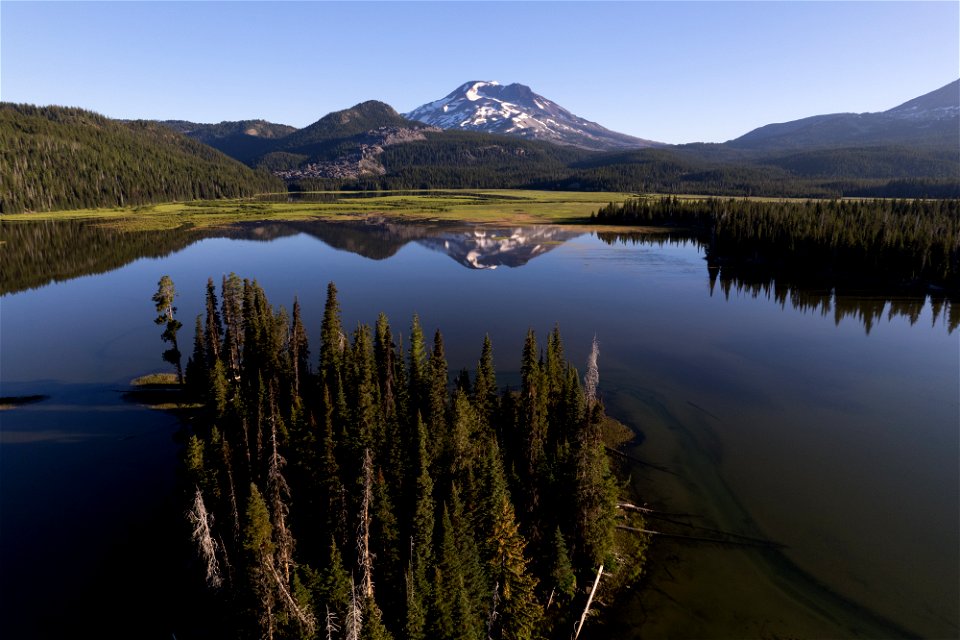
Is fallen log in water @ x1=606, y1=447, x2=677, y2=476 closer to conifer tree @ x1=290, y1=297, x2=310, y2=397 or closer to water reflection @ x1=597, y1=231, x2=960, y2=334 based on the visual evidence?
conifer tree @ x1=290, y1=297, x2=310, y2=397

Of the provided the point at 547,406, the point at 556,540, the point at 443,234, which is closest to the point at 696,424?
the point at 547,406

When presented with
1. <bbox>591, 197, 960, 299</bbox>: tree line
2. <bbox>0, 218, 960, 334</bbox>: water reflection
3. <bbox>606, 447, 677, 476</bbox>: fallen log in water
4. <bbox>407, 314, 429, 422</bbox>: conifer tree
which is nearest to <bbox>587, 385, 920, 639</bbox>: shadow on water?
<bbox>606, 447, 677, 476</bbox>: fallen log in water

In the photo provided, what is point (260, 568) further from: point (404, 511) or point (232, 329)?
point (232, 329)

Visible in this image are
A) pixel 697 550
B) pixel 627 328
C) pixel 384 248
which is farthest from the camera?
pixel 384 248

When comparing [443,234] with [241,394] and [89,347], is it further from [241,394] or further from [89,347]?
[241,394]

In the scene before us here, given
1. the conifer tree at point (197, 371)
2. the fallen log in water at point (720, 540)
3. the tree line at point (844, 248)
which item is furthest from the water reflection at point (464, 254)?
Answer: the conifer tree at point (197, 371)

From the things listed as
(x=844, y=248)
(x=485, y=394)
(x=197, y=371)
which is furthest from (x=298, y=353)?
(x=844, y=248)

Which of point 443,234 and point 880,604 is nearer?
point 880,604
